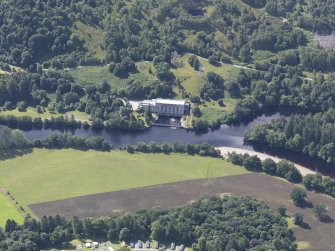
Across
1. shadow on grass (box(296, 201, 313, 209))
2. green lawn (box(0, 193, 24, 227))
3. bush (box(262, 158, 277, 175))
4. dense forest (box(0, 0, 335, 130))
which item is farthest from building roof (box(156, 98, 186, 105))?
green lawn (box(0, 193, 24, 227))

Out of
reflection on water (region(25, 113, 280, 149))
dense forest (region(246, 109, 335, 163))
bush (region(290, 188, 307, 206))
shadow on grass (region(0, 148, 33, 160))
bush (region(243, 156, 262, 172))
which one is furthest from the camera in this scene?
reflection on water (region(25, 113, 280, 149))

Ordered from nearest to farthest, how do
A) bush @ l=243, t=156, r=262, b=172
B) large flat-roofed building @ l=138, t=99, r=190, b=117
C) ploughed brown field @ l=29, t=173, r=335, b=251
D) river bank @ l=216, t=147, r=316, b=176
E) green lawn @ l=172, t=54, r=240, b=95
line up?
1. ploughed brown field @ l=29, t=173, r=335, b=251
2. bush @ l=243, t=156, r=262, b=172
3. river bank @ l=216, t=147, r=316, b=176
4. large flat-roofed building @ l=138, t=99, r=190, b=117
5. green lawn @ l=172, t=54, r=240, b=95

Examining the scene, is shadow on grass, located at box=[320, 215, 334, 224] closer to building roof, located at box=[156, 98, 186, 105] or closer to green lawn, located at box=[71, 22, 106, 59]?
building roof, located at box=[156, 98, 186, 105]

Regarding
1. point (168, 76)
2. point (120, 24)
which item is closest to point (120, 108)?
point (168, 76)

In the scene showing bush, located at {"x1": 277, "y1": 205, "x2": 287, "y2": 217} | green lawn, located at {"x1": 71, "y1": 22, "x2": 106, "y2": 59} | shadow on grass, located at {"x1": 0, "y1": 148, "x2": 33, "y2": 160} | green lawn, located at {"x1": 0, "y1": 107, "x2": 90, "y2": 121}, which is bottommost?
bush, located at {"x1": 277, "y1": 205, "x2": 287, "y2": 217}

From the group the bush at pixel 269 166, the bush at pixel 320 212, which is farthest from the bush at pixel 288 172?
the bush at pixel 320 212

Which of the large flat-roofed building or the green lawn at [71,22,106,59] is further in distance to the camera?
the green lawn at [71,22,106,59]
